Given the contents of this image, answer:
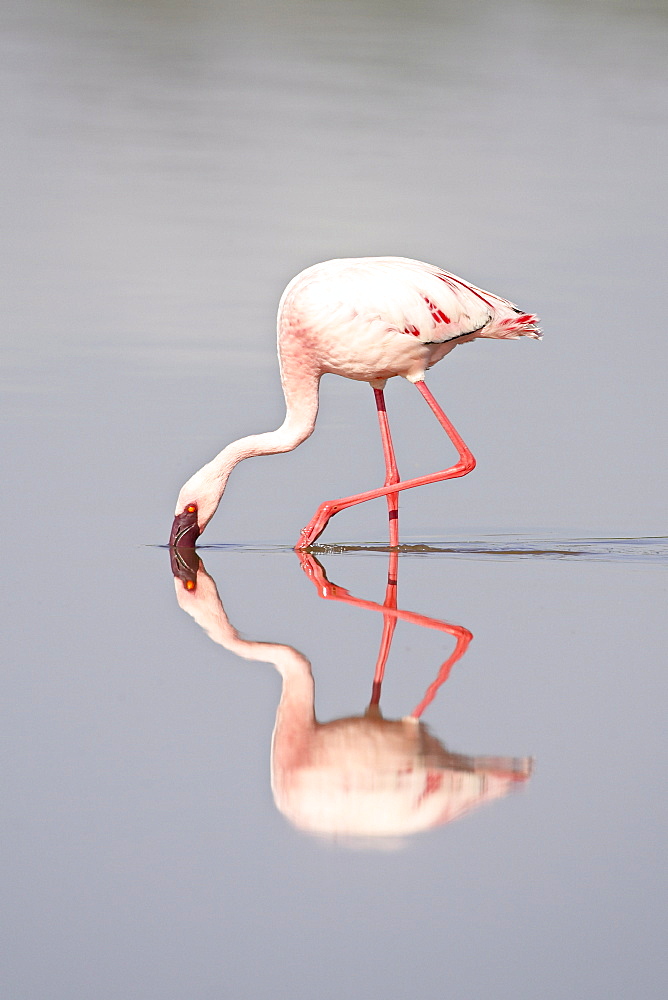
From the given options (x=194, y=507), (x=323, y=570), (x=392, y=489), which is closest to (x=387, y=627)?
(x=323, y=570)

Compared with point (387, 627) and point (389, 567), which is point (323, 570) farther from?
point (387, 627)

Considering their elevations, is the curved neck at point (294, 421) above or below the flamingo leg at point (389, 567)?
above

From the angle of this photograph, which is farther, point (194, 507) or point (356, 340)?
point (356, 340)

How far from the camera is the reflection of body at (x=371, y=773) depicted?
4492mm

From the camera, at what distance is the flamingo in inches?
327

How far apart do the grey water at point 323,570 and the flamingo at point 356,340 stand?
232 millimetres

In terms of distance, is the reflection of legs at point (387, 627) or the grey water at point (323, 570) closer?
the grey water at point (323, 570)

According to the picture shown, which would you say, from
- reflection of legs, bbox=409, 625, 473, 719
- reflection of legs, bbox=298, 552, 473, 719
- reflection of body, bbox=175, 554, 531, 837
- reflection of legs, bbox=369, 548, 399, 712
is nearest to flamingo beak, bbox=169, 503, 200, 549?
reflection of legs, bbox=298, 552, 473, 719

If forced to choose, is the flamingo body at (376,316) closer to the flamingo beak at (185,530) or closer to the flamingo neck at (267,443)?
the flamingo neck at (267,443)

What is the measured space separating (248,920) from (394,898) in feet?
1.22

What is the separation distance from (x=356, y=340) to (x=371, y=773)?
400cm

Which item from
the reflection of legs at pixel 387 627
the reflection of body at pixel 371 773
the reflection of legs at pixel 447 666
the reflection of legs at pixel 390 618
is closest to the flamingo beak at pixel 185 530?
the reflection of legs at pixel 390 618

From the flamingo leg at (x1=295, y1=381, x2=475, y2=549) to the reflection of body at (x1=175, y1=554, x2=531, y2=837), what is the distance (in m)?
2.41

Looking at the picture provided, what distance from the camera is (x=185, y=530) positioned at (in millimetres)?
8023
